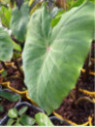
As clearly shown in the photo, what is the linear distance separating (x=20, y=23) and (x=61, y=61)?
0.76m

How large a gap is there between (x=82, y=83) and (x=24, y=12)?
2.18 feet

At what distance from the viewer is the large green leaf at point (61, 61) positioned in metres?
0.33

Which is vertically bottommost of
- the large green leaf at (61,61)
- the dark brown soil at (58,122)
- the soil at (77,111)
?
the dark brown soil at (58,122)

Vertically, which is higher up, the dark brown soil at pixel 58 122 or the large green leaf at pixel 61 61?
the large green leaf at pixel 61 61

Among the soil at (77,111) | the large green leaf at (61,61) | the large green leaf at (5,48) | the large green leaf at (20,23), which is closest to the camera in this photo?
the large green leaf at (61,61)

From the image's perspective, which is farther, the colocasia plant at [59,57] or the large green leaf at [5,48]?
the large green leaf at [5,48]

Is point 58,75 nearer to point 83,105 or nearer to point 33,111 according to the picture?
point 83,105

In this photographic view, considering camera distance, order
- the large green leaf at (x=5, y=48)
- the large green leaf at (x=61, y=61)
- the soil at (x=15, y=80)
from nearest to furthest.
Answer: the large green leaf at (x=61, y=61)
the large green leaf at (x=5, y=48)
the soil at (x=15, y=80)

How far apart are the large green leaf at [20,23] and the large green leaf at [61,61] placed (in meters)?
0.54

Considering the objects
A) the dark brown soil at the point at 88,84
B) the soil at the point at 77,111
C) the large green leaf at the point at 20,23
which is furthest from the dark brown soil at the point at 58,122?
the large green leaf at the point at 20,23

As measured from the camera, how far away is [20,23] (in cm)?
103

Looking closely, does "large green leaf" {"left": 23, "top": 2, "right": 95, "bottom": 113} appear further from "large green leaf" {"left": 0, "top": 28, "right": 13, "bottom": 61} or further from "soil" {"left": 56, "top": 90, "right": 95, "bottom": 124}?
"soil" {"left": 56, "top": 90, "right": 95, "bottom": 124}

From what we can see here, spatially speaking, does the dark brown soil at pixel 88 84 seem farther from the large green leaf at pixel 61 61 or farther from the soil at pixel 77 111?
the large green leaf at pixel 61 61

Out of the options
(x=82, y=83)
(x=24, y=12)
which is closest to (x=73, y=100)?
(x=82, y=83)
